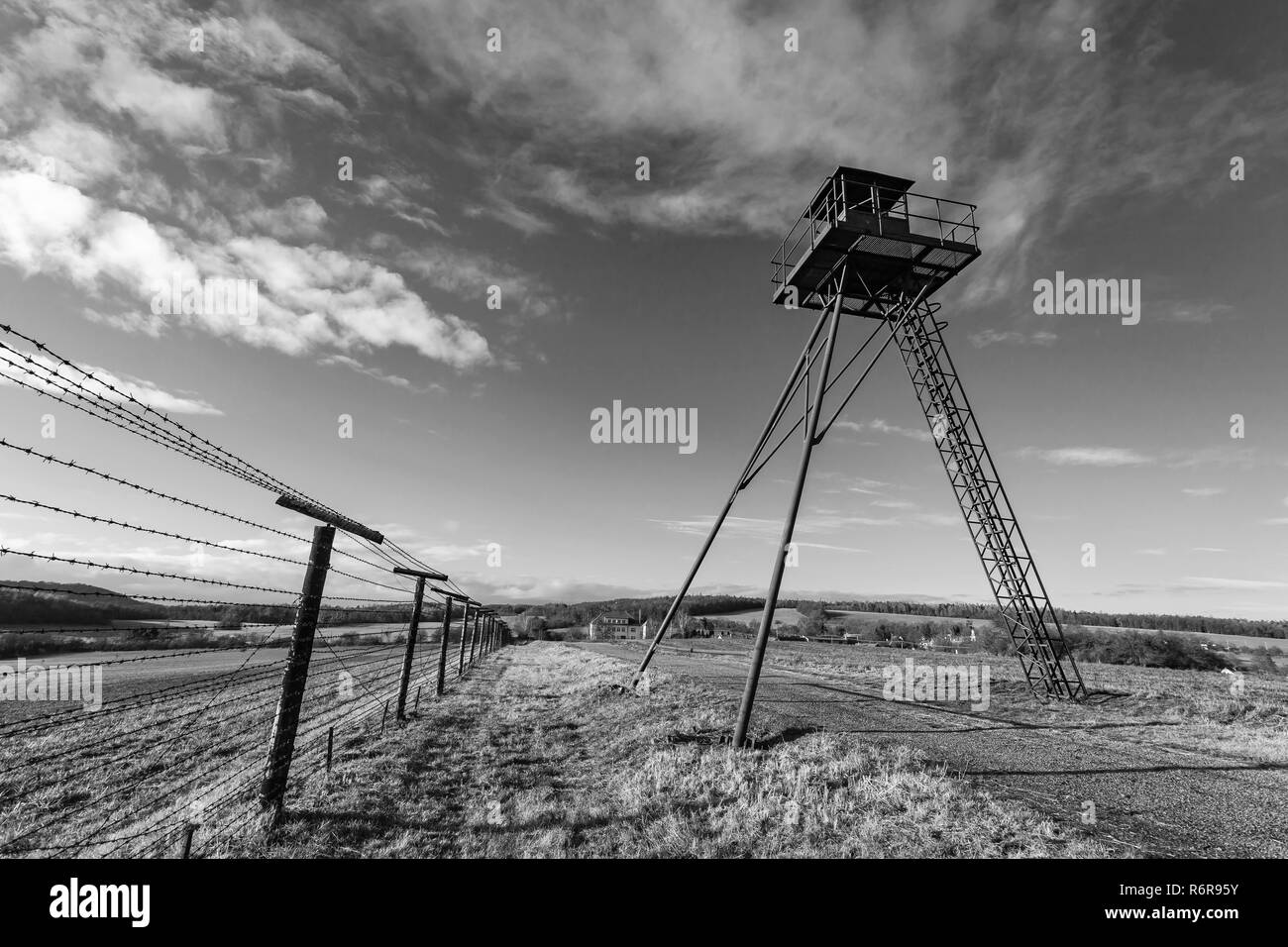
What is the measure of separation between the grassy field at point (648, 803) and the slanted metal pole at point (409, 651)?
1100 millimetres

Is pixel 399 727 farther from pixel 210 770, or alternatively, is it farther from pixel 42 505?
pixel 42 505

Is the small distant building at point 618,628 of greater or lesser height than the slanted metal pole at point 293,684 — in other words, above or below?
below

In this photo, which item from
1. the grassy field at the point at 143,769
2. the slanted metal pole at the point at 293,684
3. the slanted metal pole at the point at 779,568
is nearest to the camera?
the grassy field at the point at 143,769

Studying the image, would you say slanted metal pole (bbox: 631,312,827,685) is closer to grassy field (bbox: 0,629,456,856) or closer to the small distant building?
grassy field (bbox: 0,629,456,856)

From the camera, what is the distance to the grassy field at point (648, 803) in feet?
19.4

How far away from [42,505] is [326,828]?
188 inches

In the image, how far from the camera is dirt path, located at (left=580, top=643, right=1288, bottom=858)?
5840mm

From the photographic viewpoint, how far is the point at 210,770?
998 cm

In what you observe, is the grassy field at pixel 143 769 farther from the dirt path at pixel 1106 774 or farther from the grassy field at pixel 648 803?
the dirt path at pixel 1106 774

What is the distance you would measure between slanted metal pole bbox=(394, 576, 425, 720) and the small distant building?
320 ft

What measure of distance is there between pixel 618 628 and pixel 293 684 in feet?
430

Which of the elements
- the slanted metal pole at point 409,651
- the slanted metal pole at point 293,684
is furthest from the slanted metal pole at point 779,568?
the slanted metal pole at point 409,651
